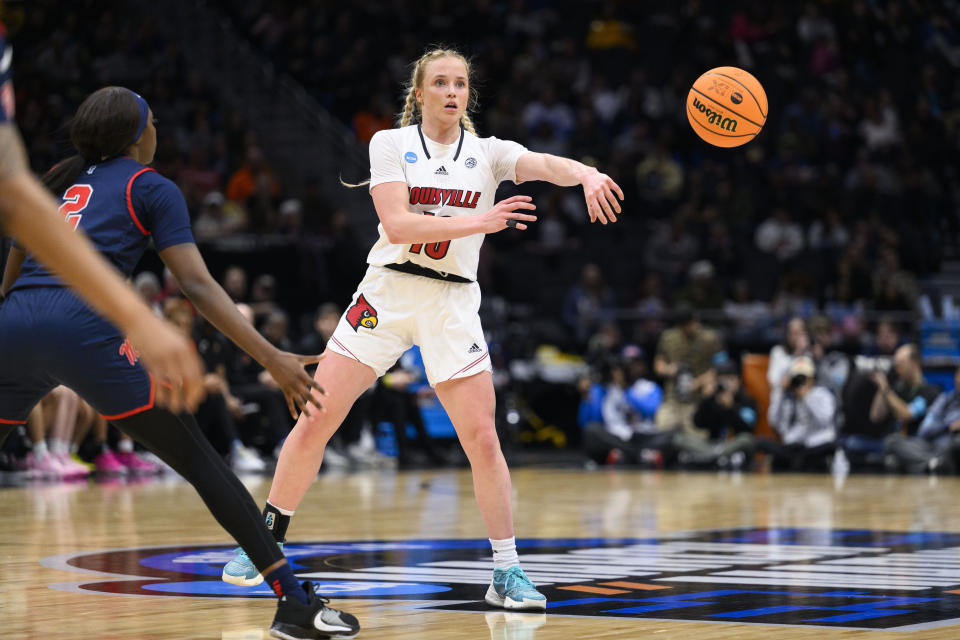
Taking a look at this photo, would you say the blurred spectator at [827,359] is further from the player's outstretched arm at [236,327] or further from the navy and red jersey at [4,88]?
the navy and red jersey at [4,88]

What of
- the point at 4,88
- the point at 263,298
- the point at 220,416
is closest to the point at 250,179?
the point at 263,298

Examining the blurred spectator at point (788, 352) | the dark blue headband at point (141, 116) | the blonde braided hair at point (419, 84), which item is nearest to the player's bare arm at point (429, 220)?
the blonde braided hair at point (419, 84)

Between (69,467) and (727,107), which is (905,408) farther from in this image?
(727,107)

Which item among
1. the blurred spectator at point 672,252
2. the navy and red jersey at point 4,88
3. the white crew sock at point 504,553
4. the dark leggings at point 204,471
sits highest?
the blurred spectator at point 672,252

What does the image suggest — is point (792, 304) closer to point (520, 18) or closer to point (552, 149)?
point (552, 149)

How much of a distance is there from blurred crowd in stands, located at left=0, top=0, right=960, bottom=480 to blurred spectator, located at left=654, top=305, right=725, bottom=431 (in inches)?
1.3

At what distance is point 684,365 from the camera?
15.8 metres

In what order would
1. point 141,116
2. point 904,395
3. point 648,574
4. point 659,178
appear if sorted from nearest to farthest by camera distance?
point 141,116 → point 648,574 → point 904,395 → point 659,178

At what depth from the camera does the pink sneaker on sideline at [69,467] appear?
12156 millimetres

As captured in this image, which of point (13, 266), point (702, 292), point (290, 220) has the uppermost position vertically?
point (290, 220)

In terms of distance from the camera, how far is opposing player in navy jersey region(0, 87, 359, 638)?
13.5 feet

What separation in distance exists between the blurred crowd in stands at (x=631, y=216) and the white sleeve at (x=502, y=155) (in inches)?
302

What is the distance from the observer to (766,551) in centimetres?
707

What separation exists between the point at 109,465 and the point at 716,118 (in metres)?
8.44
